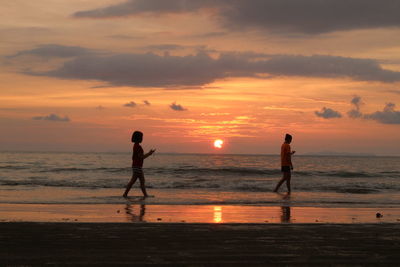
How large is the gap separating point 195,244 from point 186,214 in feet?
14.1

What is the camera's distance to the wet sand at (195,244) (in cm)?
581

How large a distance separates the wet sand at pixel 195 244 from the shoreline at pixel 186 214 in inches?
38.8

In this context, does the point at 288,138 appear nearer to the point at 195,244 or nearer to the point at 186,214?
the point at 186,214

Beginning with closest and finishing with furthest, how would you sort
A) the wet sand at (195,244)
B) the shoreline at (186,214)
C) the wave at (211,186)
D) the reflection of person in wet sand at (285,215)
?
the wet sand at (195,244) < the shoreline at (186,214) < the reflection of person in wet sand at (285,215) < the wave at (211,186)

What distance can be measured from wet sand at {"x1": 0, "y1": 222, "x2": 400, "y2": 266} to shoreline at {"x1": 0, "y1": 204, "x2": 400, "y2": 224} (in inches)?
38.8

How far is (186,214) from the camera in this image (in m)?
11.1

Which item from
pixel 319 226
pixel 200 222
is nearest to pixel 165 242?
pixel 200 222

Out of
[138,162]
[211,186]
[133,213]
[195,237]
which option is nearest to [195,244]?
[195,237]

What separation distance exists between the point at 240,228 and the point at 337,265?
2.96 meters

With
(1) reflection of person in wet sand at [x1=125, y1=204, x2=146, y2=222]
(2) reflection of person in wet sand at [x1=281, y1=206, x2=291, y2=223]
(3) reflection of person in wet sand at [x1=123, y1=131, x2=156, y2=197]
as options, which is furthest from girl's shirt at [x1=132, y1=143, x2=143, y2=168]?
(2) reflection of person in wet sand at [x1=281, y1=206, x2=291, y2=223]

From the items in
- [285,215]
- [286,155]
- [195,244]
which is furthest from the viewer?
[286,155]

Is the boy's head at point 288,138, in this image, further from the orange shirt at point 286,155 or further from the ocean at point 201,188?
the ocean at point 201,188

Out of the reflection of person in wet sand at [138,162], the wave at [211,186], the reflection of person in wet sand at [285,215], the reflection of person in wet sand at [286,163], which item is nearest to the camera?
the reflection of person in wet sand at [285,215]

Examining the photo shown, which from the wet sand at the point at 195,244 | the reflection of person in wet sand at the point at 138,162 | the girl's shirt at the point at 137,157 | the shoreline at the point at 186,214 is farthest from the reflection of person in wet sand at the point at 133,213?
the girl's shirt at the point at 137,157
